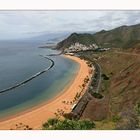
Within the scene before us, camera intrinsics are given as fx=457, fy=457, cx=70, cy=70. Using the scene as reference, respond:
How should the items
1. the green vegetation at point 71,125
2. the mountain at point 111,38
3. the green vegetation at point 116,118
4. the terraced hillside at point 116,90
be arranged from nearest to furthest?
1. the green vegetation at point 71,125
2. the green vegetation at point 116,118
3. the terraced hillside at point 116,90
4. the mountain at point 111,38

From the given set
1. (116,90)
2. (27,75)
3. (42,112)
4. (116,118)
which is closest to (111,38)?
(116,90)

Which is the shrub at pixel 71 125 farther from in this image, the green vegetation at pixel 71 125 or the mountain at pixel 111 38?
the mountain at pixel 111 38

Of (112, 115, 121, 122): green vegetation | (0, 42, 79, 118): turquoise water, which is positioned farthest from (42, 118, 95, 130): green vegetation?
(0, 42, 79, 118): turquoise water

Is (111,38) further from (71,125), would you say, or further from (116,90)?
(71,125)

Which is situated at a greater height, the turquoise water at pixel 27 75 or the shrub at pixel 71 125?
the turquoise water at pixel 27 75

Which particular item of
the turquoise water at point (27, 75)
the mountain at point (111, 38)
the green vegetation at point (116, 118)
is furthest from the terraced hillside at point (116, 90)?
the turquoise water at point (27, 75)
